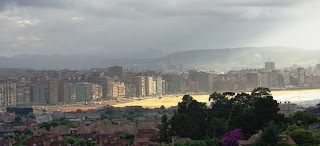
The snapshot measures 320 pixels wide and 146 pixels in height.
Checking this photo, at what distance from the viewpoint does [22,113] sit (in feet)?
204

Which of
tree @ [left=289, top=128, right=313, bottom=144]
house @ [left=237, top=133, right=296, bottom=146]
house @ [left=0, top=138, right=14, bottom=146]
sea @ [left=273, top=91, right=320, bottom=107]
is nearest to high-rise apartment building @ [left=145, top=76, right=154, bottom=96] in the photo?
sea @ [left=273, top=91, right=320, bottom=107]

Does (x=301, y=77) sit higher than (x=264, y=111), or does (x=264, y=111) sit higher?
(x=301, y=77)

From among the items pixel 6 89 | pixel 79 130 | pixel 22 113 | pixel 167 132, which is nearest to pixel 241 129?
pixel 167 132

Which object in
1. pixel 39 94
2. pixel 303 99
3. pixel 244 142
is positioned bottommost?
pixel 244 142

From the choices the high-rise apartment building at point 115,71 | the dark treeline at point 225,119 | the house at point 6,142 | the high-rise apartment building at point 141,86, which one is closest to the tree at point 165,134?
the dark treeline at point 225,119

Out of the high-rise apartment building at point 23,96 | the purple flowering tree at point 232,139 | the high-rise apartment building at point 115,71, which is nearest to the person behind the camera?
the purple flowering tree at point 232,139

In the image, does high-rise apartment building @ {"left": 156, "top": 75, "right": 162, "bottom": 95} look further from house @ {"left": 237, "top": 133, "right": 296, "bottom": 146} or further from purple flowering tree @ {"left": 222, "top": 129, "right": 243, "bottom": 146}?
house @ {"left": 237, "top": 133, "right": 296, "bottom": 146}

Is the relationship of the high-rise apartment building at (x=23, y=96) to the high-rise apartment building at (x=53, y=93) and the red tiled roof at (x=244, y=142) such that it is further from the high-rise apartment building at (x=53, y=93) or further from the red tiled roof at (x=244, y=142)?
the red tiled roof at (x=244, y=142)

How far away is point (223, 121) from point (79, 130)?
11012 mm

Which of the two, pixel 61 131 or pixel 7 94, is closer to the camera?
pixel 61 131

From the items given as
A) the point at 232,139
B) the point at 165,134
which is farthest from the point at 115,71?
the point at 232,139

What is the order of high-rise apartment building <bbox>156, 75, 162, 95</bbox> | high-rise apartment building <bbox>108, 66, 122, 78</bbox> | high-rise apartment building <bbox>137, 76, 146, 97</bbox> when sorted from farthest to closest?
high-rise apartment building <bbox>108, 66, 122, 78</bbox>, high-rise apartment building <bbox>156, 75, 162, 95</bbox>, high-rise apartment building <bbox>137, 76, 146, 97</bbox>

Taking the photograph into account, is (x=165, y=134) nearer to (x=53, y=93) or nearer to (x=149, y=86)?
(x=53, y=93)

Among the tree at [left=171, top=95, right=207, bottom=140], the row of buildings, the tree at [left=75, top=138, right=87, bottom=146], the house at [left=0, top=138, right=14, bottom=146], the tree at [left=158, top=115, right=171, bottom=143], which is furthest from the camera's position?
the row of buildings
